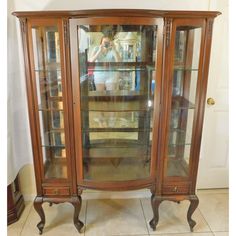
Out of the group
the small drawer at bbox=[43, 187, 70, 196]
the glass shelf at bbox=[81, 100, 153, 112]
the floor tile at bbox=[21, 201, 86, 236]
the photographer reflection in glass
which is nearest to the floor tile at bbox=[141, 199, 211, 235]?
the floor tile at bbox=[21, 201, 86, 236]

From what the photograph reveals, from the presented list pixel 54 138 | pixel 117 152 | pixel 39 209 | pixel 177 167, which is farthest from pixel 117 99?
pixel 39 209

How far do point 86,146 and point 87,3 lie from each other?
3.75ft

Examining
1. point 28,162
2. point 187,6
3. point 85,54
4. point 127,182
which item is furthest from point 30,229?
point 187,6

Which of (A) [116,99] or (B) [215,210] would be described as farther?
(B) [215,210]

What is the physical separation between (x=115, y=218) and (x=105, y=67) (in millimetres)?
1312

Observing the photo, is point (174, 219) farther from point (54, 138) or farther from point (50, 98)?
point (50, 98)

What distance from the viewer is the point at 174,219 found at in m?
2.06

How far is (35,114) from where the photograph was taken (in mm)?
1651

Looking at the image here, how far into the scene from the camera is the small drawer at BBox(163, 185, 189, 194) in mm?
1819

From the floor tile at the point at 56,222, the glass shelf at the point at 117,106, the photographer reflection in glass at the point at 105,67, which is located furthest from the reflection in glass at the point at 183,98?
A: the floor tile at the point at 56,222

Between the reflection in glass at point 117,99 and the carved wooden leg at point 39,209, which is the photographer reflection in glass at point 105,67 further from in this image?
the carved wooden leg at point 39,209

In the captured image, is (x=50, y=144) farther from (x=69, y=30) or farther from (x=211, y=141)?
(x=211, y=141)

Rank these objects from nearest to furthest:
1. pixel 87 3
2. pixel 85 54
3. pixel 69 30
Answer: pixel 69 30, pixel 85 54, pixel 87 3

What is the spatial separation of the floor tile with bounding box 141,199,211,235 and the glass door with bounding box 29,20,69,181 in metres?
0.89
